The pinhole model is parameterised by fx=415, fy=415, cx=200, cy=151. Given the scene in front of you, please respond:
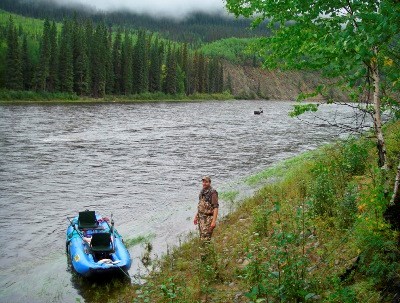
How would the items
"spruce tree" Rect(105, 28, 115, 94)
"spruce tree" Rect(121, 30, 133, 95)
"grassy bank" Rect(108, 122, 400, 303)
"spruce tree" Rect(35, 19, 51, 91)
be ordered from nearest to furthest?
"grassy bank" Rect(108, 122, 400, 303)
"spruce tree" Rect(35, 19, 51, 91)
"spruce tree" Rect(105, 28, 115, 94)
"spruce tree" Rect(121, 30, 133, 95)

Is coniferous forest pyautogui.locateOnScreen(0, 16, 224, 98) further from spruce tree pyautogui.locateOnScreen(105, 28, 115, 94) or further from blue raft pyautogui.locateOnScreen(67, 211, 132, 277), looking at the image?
blue raft pyautogui.locateOnScreen(67, 211, 132, 277)

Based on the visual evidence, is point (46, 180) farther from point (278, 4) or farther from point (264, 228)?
point (278, 4)

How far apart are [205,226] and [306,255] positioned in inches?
107

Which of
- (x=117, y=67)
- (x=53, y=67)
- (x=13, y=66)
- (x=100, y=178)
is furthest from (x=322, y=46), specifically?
(x=117, y=67)

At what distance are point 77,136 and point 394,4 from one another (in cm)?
3510

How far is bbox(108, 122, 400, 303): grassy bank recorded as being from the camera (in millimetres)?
5621

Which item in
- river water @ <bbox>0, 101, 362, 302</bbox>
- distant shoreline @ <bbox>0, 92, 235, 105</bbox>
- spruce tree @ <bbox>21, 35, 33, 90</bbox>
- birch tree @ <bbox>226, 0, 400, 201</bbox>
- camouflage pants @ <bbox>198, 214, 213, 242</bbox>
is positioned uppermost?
spruce tree @ <bbox>21, 35, 33, 90</bbox>

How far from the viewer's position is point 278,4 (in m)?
6.93

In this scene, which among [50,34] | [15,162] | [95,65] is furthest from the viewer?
[95,65]

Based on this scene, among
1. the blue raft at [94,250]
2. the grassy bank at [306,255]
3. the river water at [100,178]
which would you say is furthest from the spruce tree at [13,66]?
the grassy bank at [306,255]

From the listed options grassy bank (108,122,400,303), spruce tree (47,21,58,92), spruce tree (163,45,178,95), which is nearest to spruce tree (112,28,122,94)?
spruce tree (163,45,178,95)

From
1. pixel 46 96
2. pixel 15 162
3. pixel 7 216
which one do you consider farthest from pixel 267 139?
pixel 46 96

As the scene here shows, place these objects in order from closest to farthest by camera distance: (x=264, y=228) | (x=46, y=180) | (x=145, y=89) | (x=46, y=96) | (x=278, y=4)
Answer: (x=278, y=4), (x=264, y=228), (x=46, y=180), (x=46, y=96), (x=145, y=89)

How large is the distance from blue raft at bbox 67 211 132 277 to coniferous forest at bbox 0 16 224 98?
256 feet
